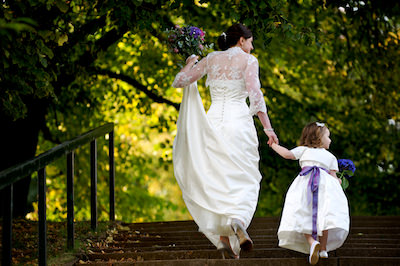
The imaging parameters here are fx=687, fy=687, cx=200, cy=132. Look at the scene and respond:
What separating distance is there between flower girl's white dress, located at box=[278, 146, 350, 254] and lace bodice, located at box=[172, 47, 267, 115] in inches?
28.4

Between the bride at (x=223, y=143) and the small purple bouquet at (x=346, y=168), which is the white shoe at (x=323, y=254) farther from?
the small purple bouquet at (x=346, y=168)

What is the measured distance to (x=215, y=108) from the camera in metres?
6.12

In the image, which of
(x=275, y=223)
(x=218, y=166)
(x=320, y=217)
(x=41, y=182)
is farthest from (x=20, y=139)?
(x=320, y=217)

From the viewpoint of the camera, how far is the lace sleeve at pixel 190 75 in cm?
613

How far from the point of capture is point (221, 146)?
19.5ft

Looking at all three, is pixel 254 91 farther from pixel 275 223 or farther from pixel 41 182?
pixel 275 223

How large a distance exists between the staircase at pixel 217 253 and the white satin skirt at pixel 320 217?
0.22m

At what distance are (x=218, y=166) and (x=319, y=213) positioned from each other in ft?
3.17

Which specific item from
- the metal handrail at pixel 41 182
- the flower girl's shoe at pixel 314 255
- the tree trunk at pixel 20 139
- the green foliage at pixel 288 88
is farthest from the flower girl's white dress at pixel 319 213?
the tree trunk at pixel 20 139

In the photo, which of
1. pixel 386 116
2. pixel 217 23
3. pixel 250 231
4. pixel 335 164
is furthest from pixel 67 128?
pixel 335 164

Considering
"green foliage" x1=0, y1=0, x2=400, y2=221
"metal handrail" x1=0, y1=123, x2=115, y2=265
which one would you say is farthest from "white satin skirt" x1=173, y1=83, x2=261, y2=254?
"green foliage" x1=0, y1=0, x2=400, y2=221

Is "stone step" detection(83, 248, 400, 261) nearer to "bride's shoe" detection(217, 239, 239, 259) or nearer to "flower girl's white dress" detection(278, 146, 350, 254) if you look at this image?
"bride's shoe" detection(217, 239, 239, 259)

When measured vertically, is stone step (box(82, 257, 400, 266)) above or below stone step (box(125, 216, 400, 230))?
below

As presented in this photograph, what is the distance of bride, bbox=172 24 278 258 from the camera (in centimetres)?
580
